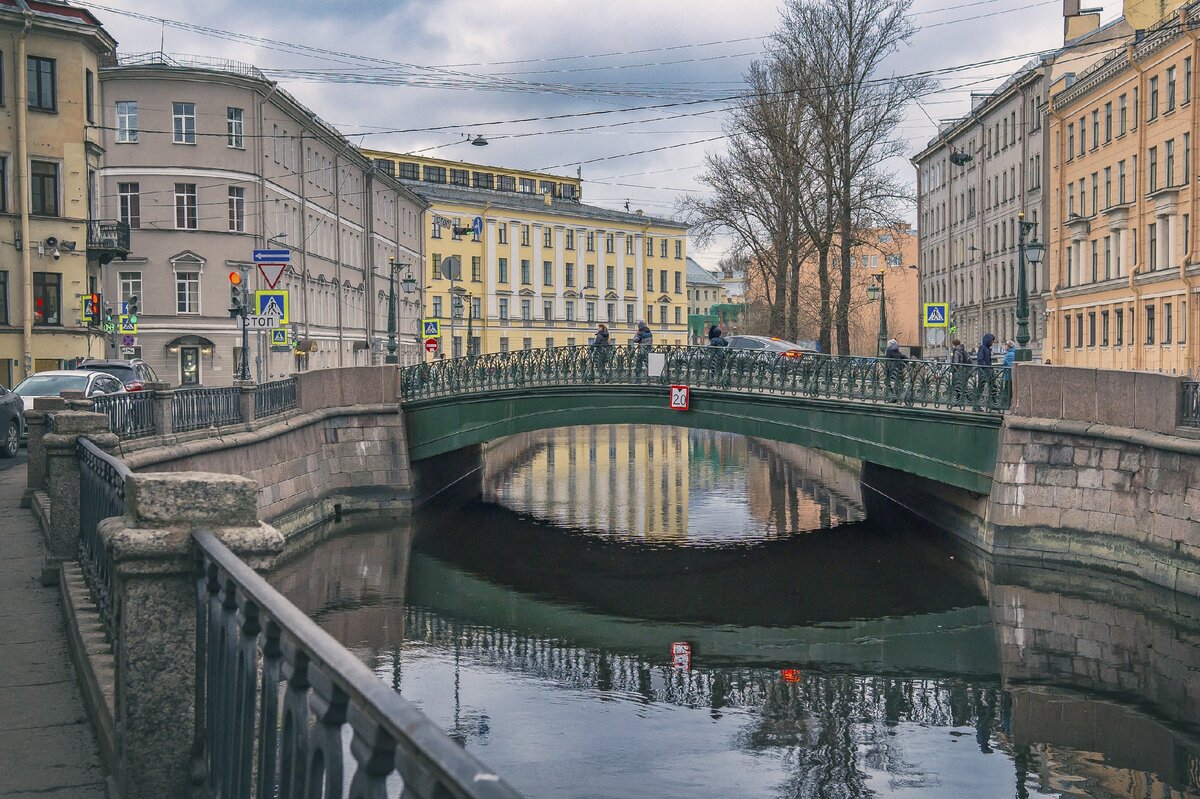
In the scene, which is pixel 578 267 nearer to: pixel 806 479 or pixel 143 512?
pixel 806 479

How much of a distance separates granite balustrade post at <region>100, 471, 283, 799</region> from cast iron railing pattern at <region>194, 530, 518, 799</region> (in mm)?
77

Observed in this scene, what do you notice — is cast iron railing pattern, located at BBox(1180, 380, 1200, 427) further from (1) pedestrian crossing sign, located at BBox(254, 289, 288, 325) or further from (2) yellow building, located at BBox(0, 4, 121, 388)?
(2) yellow building, located at BBox(0, 4, 121, 388)

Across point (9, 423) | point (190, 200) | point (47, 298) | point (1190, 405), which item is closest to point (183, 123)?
point (190, 200)

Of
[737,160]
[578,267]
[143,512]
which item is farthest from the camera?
[578,267]

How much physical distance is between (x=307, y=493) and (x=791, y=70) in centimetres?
2163

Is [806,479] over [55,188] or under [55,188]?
under

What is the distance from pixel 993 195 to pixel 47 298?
47.0 meters

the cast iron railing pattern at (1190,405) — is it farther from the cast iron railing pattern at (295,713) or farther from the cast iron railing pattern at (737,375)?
the cast iron railing pattern at (295,713)

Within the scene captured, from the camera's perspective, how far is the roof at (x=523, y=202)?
86875 millimetres

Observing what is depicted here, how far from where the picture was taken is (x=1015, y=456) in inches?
955

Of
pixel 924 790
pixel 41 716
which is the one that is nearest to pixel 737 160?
pixel 924 790

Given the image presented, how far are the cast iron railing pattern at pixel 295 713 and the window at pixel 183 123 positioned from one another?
46485mm

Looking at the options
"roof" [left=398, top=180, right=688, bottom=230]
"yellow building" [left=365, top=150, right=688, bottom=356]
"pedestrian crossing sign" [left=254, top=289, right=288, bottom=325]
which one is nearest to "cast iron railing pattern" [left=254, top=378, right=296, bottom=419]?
"pedestrian crossing sign" [left=254, top=289, right=288, bottom=325]

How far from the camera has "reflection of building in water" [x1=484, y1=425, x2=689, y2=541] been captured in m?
31.3
